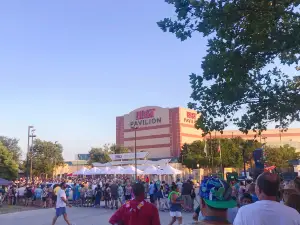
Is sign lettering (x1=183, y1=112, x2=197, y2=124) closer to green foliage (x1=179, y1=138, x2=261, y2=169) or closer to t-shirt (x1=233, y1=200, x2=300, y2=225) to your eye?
green foliage (x1=179, y1=138, x2=261, y2=169)

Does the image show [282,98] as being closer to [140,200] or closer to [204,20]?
[204,20]

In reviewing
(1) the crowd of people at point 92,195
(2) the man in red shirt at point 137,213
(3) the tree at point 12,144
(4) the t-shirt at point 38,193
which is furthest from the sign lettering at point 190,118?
(2) the man in red shirt at point 137,213

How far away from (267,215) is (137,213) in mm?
2169

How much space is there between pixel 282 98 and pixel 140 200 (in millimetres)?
7217

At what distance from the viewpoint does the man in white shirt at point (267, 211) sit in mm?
3072

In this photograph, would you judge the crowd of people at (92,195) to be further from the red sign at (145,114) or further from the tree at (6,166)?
the red sign at (145,114)

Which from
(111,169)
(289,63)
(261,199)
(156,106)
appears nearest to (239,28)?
(289,63)

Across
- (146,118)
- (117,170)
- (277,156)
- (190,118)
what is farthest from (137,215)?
(146,118)

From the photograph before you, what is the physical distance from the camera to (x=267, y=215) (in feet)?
10.1

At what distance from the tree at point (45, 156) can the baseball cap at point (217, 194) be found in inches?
2640

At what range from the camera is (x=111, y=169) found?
37.6m

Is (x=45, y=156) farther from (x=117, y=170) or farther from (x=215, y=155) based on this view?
(x=117, y=170)

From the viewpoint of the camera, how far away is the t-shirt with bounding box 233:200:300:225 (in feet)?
10.1

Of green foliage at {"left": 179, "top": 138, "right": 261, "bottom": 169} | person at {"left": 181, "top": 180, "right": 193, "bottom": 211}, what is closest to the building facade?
green foliage at {"left": 179, "top": 138, "right": 261, "bottom": 169}
